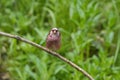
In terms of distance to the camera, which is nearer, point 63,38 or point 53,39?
point 53,39

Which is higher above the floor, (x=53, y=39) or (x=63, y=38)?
(x=63, y=38)

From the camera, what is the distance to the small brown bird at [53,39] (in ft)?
6.11

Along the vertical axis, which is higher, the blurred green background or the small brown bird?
the blurred green background

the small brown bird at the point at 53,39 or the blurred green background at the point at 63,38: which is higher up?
the blurred green background at the point at 63,38

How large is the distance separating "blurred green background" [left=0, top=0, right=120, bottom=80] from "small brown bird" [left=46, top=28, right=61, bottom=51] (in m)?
0.54

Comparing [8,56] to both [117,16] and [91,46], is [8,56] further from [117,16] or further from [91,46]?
[117,16]

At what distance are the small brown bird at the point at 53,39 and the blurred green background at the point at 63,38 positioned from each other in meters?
0.54

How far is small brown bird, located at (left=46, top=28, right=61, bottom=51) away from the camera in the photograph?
6.11 ft

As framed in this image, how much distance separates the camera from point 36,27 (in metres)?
3.10

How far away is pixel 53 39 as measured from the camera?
189cm

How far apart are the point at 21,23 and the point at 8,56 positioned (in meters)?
0.30

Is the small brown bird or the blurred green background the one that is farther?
the blurred green background

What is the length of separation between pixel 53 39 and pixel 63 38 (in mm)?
1019

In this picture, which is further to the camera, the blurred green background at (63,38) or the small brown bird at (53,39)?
the blurred green background at (63,38)
